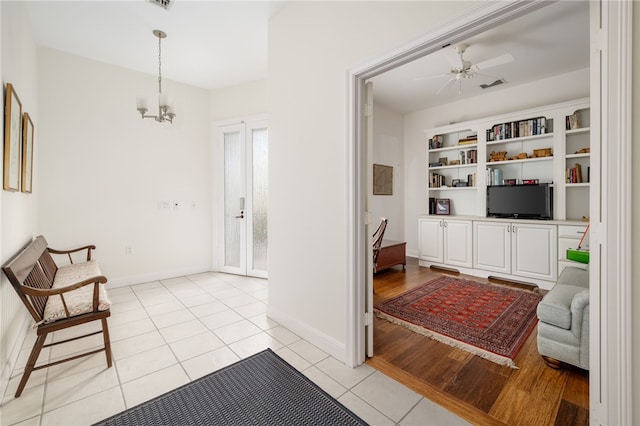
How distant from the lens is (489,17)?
1.48 m

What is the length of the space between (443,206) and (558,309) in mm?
3419

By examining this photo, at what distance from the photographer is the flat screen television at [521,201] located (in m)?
4.17

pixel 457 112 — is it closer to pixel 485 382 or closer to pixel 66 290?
pixel 485 382

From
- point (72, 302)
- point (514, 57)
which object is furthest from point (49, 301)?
point (514, 57)

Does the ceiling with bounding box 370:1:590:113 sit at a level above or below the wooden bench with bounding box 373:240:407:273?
above

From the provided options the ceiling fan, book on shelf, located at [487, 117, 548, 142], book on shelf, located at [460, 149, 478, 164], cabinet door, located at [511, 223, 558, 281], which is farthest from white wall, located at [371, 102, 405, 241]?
cabinet door, located at [511, 223, 558, 281]

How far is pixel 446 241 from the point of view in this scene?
196 inches

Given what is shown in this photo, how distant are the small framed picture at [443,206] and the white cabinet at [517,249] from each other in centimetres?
73

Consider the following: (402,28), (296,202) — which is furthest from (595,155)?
(296,202)

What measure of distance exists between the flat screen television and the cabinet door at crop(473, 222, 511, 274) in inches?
13.7

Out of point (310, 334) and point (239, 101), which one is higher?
point (239, 101)

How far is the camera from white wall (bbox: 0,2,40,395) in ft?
6.42

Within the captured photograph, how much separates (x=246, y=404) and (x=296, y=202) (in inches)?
63.2

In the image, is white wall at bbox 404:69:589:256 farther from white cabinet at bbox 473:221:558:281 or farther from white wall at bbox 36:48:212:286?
white wall at bbox 36:48:212:286
